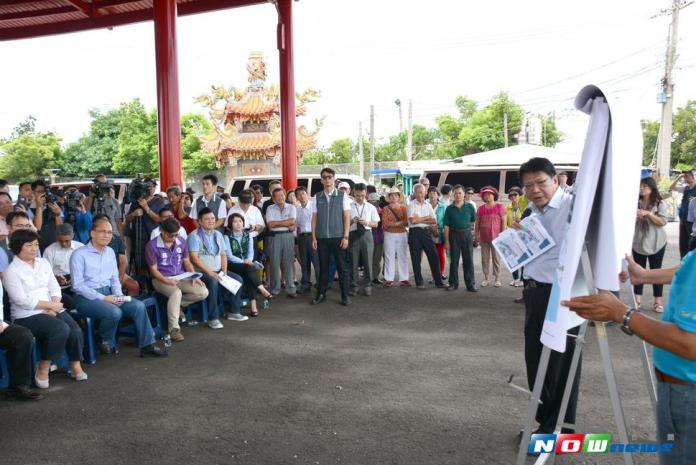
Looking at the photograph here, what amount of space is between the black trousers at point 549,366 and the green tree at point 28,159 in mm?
39595

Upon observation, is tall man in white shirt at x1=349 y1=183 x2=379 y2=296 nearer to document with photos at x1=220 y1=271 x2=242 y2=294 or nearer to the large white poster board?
document with photos at x1=220 y1=271 x2=242 y2=294

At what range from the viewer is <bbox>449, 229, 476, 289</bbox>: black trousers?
830cm

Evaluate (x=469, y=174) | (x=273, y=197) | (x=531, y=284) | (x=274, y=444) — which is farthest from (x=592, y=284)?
(x=469, y=174)

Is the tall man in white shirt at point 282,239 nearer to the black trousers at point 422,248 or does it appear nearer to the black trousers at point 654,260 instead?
the black trousers at point 422,248

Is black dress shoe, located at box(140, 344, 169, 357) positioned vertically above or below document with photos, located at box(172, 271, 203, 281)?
below

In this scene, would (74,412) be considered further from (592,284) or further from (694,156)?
(694,156)

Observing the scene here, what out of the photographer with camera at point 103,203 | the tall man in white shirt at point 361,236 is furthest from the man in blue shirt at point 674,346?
the photographer with camera at point 103,203

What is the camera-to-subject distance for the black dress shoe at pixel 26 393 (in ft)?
13.7

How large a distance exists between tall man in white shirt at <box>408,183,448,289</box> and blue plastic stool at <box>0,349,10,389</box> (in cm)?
590

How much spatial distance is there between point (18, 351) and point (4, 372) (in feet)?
1.35

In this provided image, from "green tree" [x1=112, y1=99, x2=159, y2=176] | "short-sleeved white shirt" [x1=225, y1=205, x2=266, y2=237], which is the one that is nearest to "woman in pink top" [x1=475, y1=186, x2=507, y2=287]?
"short-sleeved white shirt" [x1=225, y1=205, x2=266, y2=237]

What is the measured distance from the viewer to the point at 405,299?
7.84 meters

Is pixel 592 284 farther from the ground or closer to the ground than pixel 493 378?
farther from the ground

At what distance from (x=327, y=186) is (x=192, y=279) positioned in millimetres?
2345
